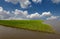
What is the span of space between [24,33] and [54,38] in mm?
548

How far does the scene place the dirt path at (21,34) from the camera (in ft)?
8.20

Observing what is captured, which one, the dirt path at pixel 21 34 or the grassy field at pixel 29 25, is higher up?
the grassy field at pixel 29 25

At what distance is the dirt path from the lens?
2.50m

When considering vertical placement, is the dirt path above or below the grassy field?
below

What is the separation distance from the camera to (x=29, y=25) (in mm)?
2637

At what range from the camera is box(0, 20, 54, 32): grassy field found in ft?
8.44

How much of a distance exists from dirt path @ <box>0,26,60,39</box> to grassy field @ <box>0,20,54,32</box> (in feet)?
0.27

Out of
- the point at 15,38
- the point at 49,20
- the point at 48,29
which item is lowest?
the point at 15,38

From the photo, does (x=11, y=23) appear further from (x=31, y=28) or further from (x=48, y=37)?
(x=48, y=37)

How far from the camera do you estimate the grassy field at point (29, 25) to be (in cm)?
257

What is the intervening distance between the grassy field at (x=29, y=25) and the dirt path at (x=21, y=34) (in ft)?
0.27

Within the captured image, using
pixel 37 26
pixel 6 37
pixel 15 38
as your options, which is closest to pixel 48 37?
pixel 37 26

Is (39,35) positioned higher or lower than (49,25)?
lower

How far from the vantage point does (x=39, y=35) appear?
8.30ft
